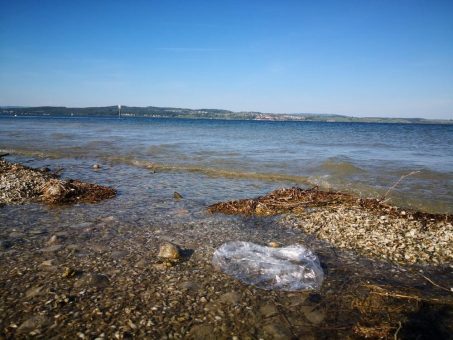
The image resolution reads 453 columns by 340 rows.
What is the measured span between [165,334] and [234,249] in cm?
258

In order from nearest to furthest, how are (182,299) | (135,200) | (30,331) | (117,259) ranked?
Answer: 1. (30,331)
2. (182,299)
3. (117,259)
4. (135,200)

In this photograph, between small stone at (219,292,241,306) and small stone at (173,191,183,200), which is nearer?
small stone at (219,292,241,306)

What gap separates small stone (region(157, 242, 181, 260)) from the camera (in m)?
6.02

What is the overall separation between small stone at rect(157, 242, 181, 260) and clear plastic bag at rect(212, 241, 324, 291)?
27.0 inches

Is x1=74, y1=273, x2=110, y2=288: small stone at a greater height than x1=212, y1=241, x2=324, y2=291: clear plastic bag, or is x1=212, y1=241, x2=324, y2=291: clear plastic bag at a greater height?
x1=212, y1=241, x2=324, y2=291: clear plastic bag

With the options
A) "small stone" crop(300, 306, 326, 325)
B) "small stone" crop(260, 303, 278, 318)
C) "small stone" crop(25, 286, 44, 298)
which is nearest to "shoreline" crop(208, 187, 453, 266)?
"small stone" crop(300, 306, 326, 325)

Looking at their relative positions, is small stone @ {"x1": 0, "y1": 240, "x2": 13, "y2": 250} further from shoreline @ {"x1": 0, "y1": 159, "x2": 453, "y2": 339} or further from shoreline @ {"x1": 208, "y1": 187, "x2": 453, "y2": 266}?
shoreline @ {"x1": 208, "y1": 187, "x2": 453, "y2": 266}

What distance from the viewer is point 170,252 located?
19.8ft

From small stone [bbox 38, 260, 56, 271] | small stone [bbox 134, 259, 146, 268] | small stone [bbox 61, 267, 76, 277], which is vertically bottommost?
small stone [bbox 134, 259, 146, 268]

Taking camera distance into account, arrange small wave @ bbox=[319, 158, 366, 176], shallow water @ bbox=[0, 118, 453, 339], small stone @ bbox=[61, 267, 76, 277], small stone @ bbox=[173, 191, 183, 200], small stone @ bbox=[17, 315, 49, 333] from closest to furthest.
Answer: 1. small stone @ bbox=[17, 315, 49, 333]
2. shallow water @ bbox=[0, 118, 453, 339]
3. small stone @ bbox=[61, 267, 76, 277]
4. small stone @ bbox=[173, 191, 183, 200]
5. small wave @ bbox=[319, 158, 366, 176]

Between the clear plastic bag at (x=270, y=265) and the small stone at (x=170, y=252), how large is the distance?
69cm

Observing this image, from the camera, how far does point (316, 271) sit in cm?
543

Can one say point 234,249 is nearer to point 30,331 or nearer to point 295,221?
point 295,221

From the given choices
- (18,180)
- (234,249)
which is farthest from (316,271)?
(18,180)
